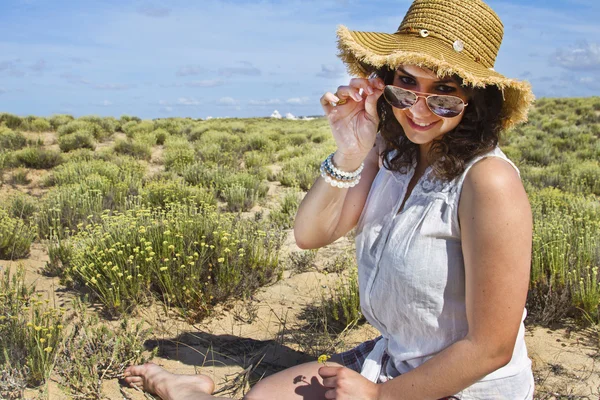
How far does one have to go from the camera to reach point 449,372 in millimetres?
1698

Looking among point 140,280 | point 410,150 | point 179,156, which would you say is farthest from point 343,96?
point 179,156

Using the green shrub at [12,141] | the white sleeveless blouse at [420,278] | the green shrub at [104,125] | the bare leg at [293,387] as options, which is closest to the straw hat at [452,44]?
the white sleeveless blouse at [420,278]

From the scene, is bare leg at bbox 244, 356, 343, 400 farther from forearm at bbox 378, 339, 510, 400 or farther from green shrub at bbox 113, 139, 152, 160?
green shrub at bbox 113, 139, 152, 160

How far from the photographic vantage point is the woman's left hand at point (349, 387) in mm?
1813

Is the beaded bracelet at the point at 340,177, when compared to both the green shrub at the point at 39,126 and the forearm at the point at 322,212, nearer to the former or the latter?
the forearm at the point at 322,212

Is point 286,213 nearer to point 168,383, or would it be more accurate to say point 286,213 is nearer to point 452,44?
point 168,383

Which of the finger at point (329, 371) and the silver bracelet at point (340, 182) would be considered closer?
the finger at point (329, 371)

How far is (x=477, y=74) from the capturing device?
172cm

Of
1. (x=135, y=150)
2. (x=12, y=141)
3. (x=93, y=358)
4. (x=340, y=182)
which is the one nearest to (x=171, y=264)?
(x=93, y=358)

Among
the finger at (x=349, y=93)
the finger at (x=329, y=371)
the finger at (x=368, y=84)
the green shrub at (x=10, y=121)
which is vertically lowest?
the finger at (x=329, y=371)

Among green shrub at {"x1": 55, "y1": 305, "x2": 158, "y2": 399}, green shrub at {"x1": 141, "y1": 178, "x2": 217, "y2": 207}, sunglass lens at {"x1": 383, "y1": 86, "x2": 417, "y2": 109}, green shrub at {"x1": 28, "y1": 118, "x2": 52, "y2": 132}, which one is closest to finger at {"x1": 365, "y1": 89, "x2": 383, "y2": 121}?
sunglass lens at {"x1": 383, "y1": 86, "x2": 417, "y2": 109}

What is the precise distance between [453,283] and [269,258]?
261cm

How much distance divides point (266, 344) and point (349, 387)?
1.61 m

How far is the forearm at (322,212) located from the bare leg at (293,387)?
1.89 ft
